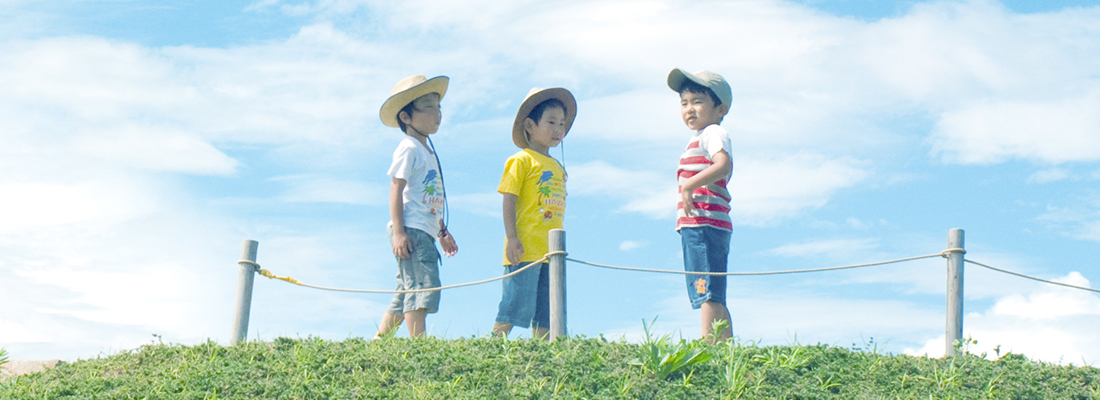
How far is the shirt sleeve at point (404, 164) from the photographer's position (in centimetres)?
695

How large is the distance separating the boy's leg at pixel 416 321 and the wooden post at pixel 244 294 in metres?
1.42

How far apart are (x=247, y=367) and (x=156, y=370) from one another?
711 millimetres

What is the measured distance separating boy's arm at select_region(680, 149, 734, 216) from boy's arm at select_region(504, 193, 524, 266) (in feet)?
3.94

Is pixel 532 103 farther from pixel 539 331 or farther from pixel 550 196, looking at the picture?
pixel 539 331

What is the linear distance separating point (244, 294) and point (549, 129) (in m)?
2.70

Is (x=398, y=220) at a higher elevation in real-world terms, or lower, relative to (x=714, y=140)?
lower

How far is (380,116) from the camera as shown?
7.67 m

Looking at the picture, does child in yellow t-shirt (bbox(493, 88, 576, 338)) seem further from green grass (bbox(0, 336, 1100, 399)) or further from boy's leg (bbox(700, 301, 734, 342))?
boy's leg (bbox(700, 301, 734, 342))

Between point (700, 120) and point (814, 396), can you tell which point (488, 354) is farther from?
point (700, 120)

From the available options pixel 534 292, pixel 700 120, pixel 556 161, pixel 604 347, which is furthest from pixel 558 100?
pixel 604 347

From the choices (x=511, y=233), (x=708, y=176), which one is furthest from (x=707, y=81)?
(x=511, y=233)

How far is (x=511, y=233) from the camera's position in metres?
6.92

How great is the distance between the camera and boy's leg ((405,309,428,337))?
6.91 m

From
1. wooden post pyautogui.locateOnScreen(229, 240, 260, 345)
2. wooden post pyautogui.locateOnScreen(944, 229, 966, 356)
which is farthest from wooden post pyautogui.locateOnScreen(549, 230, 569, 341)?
wooden post pyautogui.locateOnScreen(944, 229, 966, 356)
